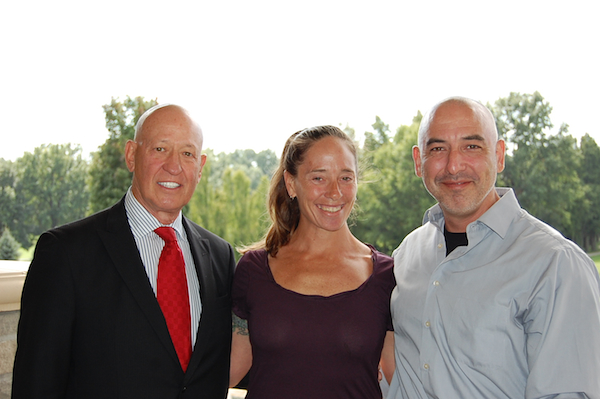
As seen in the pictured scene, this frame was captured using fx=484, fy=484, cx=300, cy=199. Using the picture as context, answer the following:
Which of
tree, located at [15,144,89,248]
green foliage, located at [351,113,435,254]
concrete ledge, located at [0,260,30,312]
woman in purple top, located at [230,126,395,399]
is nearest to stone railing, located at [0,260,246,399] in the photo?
concrete ledge, located at [0,260,30,312]

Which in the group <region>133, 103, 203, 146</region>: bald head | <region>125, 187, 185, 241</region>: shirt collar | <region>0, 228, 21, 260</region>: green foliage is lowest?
<region>0, 228, 21, 260</region>: green foliage

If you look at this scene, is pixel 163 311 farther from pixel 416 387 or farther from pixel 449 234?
pixel 449 234

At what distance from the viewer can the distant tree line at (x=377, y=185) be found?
16197mm

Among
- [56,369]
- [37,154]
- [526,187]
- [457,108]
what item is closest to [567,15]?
[526,187]

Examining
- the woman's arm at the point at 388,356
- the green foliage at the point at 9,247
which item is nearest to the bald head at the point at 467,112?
the woman's arm at the point at 388,356

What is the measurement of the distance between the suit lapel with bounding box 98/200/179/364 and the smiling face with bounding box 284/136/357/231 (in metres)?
0.74

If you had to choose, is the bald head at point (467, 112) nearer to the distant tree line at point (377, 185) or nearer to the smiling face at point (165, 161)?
the smiling face at point (165, 161)

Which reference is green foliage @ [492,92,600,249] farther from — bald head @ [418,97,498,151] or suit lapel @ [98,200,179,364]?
suit lapel @ [98,200,179,364]

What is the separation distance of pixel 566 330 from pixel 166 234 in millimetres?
1302

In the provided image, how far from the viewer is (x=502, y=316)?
1481mm

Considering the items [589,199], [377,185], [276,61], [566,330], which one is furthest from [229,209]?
[566,330]

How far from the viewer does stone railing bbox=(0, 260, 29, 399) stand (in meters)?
1.93

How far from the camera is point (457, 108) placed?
1754mm

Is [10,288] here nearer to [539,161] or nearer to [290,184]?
[290,184]
